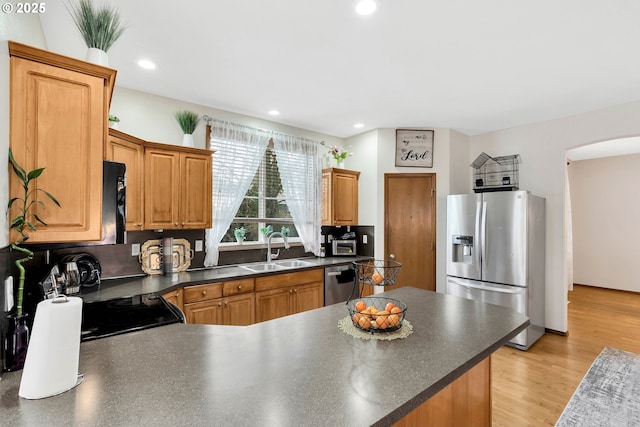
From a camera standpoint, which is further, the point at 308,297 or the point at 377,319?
the point at 308,297

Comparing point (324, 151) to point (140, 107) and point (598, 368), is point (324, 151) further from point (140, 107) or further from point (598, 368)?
point (598, 368)

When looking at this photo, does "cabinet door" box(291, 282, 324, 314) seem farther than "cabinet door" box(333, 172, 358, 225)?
No

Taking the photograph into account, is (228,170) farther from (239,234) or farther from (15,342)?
(15,342)

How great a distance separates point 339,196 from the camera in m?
4.31

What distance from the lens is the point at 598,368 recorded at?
295 centimetres

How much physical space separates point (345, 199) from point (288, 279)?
1.55m

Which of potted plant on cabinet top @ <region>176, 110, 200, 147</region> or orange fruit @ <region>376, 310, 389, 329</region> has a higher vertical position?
potted plant on cabinet top @ <region>176, 110, 200, 147</region>

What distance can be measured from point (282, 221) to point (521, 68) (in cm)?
304

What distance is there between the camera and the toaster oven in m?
4.40

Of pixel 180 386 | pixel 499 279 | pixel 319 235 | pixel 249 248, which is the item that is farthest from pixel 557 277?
pixel 180 386

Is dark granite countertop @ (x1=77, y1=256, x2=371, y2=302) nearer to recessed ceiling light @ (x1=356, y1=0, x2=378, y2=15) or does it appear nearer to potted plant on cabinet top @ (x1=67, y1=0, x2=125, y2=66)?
potted plant on cabinet top @ (x1=67, y1=0, x2=125, y2=66)

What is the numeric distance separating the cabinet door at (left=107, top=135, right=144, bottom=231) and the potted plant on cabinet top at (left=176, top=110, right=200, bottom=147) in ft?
1.60

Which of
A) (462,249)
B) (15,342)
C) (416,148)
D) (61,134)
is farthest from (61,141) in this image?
(462,249)

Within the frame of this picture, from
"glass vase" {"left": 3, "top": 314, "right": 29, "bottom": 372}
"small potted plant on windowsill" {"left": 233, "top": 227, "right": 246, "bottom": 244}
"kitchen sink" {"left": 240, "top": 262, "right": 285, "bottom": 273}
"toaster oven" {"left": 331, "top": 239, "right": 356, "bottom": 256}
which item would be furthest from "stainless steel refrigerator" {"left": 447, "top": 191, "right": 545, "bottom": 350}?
"glass vase" {"left": 3, "top": 314, "right": 29, "bottom": 372}
